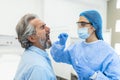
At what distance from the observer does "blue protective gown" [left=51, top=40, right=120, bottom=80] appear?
1.42 m

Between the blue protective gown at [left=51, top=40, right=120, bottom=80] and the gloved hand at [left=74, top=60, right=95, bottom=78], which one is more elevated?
the blue protective gown at [left=51, top=40, right=120, bottom=80]

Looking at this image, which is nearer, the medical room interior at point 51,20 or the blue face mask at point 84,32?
the blue face mask at point 84,32

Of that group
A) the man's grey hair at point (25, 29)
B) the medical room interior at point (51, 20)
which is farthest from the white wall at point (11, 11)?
the man's grey hair at point (25, 29)

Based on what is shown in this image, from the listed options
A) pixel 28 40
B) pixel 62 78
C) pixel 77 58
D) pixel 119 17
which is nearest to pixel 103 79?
pixel 77 58

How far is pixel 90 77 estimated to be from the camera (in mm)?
1439

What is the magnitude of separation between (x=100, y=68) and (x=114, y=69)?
13 cm

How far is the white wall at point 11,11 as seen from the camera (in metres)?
2.75

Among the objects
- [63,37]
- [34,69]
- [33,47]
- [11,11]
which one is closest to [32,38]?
[33,47]

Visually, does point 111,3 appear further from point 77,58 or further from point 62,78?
point 77,58

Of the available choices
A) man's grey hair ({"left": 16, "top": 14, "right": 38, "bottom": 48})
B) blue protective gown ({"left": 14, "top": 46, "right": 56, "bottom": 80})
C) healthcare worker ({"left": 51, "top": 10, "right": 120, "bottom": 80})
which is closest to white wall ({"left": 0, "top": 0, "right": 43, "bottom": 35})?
healthcare worker ({"left": 51, "top": 10, "right": 120, "bottom": 80})

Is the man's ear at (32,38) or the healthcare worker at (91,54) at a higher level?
the man's ear at (32,38)

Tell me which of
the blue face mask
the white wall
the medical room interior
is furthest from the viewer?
the white wall

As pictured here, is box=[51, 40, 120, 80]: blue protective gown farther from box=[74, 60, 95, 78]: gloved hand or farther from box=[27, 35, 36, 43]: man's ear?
box=[27, 35, 36, 43]: man's ear

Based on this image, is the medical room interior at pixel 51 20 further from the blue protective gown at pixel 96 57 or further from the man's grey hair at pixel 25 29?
the man's grey hair at pixel 25 29
